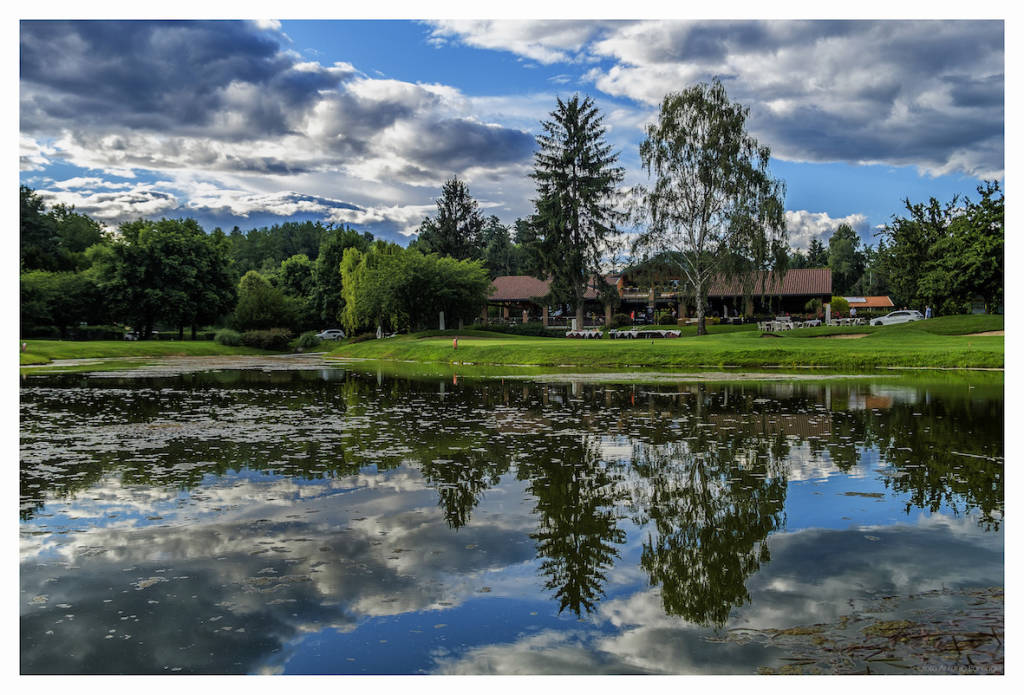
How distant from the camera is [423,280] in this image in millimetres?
65312

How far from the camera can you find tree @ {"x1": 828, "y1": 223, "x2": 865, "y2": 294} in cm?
12278

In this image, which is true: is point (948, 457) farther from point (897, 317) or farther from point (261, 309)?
point (261, 309)

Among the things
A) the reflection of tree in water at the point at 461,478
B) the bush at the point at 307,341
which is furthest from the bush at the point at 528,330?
the reflection of tree in water at the point at 461,478

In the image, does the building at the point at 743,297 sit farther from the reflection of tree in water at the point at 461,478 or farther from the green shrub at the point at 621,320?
the reflection of tree in water at the point at 461,478

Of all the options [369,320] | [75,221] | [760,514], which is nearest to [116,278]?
[369,320]

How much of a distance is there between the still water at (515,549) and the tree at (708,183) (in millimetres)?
37173

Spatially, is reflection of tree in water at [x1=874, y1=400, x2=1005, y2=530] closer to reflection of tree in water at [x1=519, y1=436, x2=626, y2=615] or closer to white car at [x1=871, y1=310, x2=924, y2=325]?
reflection of tree in water at [x1=519, y1=436, x2=626, y2=615]

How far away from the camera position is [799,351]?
3603 cm

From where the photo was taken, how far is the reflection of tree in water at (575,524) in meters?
6.12

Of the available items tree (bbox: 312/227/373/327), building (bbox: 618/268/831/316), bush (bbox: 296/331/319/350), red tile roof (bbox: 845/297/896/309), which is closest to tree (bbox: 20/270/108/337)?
bush (bbox: 296/331/319/350)

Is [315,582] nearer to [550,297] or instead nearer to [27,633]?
[27,633]

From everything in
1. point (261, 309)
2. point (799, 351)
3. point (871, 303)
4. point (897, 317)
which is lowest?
point (799, 351)

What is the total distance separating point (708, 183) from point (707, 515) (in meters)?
46.3

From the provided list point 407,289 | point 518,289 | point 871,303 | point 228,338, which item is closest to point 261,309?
point 228,338
